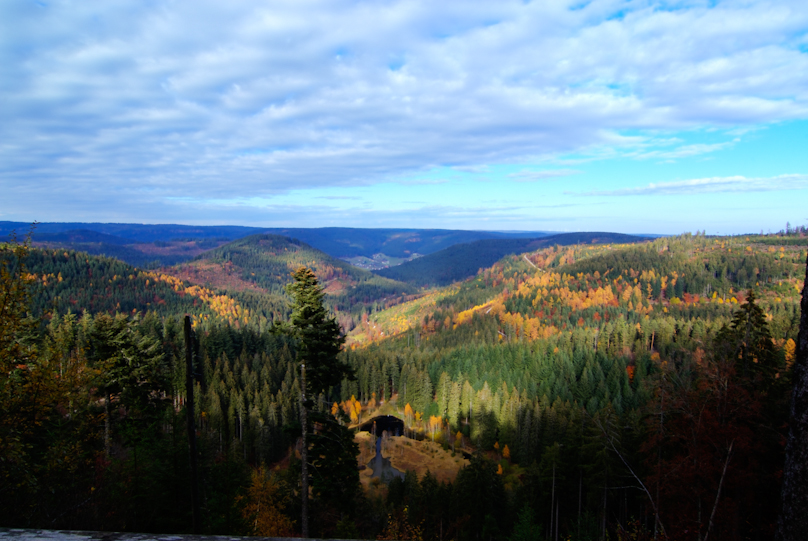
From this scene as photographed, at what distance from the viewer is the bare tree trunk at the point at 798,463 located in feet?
18.1

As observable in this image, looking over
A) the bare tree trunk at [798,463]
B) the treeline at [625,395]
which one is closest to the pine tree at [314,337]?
the treeline at [625,395]

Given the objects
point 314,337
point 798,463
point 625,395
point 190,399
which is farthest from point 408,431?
point 798,463

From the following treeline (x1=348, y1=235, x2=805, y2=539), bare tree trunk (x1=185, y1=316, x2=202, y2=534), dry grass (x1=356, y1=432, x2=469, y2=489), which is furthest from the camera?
dry grass (x1=356, y1=432, x2=469, y2=489)

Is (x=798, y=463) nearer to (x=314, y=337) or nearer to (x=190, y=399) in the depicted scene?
(x=190, y=399)

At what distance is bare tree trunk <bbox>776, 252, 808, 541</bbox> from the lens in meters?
5.52

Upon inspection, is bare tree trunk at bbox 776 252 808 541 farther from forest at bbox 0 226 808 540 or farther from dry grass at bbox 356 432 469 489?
dry grass at bbox 356 432 469 489

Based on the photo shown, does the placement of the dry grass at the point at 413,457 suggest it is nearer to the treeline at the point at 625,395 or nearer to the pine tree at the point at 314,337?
the treeline at the point at 625,395

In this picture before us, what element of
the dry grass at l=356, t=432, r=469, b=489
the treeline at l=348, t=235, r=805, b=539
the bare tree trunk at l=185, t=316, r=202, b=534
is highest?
the bare tree trunk at l=185, t=316, r=202, b=534

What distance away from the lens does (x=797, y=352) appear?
19.0 feet

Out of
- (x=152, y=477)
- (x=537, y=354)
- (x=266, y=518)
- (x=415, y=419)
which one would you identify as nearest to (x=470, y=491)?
(x=266, y=518)

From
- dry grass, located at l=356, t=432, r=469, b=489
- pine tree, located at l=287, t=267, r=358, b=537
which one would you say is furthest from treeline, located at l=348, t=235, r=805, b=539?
pine tree, located at l=287, t=267, r=358, b=537

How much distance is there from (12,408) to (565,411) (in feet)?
254

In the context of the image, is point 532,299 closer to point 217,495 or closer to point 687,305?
point 687,305

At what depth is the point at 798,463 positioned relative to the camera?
571 centimetres
